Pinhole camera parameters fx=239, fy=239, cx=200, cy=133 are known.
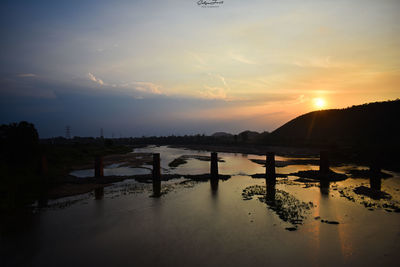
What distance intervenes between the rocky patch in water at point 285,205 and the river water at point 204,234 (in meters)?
0.30

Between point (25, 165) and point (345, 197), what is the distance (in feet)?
121

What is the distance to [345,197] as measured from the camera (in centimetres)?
1967

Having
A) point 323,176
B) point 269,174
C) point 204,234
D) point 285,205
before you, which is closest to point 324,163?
point 323,176

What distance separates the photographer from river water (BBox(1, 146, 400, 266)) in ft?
35.1

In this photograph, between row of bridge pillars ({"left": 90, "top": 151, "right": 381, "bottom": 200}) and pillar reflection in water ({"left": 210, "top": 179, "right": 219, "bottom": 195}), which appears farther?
pillar reflection in water ({"left": 210, "top": 179, "right": 219, "bottom": 195})

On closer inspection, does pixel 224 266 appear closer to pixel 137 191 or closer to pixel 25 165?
pixel 137 191

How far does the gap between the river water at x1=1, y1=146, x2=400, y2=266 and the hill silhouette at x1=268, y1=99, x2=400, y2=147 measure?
5496cm

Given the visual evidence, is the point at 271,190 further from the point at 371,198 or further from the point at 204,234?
the point at 204,234

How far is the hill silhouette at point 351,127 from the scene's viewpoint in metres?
72.3

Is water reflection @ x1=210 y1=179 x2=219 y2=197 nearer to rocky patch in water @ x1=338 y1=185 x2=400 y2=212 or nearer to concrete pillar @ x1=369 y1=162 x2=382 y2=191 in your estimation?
rocky patch in water @ x1=338 y1=185 x2=400 y2=212

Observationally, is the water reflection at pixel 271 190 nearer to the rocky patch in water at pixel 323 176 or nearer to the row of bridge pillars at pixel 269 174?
the row of bridge pillars at pixel 269 174

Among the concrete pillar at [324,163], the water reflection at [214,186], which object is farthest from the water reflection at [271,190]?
the concrete pillar at [324,163]

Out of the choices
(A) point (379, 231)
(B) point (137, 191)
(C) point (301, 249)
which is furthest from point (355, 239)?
(B) point (137, 191)

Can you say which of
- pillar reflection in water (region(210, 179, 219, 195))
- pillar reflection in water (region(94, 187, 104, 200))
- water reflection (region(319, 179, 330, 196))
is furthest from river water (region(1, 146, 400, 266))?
pillar reflection in water (region(210, 179, 219, 195))
